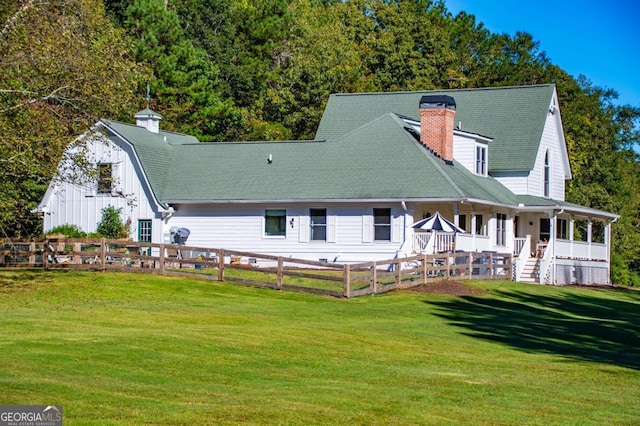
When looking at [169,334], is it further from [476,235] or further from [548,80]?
[548,80]

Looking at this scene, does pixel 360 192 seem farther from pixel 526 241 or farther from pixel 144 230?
pixel 144 230

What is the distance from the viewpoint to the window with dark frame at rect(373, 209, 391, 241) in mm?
42281

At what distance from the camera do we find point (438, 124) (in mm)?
44719

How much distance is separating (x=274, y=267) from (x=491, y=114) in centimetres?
1885

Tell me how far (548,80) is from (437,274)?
41.6m

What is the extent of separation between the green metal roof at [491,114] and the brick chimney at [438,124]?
4.53 meters

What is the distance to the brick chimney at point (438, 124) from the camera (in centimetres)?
4428

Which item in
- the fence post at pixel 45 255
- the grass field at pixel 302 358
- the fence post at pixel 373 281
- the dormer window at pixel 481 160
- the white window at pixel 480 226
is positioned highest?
the dormer window at pixel 481 160

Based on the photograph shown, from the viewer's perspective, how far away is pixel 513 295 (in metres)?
35.5

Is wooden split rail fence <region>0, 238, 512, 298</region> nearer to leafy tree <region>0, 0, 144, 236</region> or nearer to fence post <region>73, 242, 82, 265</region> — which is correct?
fence post <region>73, 242, 82, 265</region>

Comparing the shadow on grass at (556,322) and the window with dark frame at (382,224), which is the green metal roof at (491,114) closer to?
the window with dark frame at (382,224)

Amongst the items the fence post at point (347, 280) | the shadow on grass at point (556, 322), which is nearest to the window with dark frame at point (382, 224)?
the shadow on grass at point (556, 322)

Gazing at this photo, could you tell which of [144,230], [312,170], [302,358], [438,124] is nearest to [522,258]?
[438,124]

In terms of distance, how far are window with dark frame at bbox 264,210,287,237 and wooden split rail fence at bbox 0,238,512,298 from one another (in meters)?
4.78
